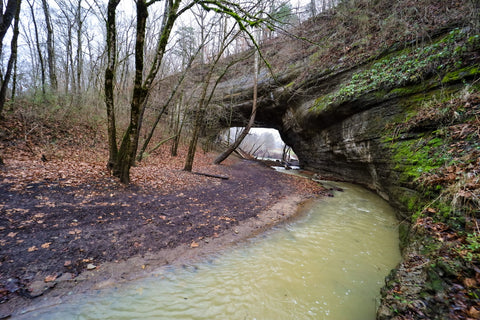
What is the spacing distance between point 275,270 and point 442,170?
440 cm

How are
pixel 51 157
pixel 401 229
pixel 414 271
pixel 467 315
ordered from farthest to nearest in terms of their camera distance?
pixel 51 157
pixel 401 229
pixel 414 271
pixel 467 315

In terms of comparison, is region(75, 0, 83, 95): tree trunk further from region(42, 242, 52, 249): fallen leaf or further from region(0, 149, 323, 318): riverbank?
region(42, 242, 52, 249): fallen leaf

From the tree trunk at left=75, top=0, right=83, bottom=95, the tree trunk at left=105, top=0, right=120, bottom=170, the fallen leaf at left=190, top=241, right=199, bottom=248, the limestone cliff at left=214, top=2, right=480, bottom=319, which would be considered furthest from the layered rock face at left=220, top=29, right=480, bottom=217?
the tree trunk at left=75, top=0, right=83, bottom=95

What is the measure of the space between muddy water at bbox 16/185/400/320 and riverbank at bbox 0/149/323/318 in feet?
1.13

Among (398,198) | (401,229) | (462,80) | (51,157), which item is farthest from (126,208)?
(462,80)

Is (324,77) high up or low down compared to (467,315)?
up

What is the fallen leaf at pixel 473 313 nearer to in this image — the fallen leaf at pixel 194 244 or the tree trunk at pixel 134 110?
the fallen leaf at pixel 194 244

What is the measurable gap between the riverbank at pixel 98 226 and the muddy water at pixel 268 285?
0.34 meters

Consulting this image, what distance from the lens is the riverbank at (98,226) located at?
268cm

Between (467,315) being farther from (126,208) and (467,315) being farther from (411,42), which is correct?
(411,42)

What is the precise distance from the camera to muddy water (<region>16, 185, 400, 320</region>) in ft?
8.11

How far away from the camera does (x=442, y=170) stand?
4.21 metres

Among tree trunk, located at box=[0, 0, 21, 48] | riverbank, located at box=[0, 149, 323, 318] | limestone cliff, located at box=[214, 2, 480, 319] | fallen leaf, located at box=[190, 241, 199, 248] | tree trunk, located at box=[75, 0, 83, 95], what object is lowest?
fallen leaf, located at box=[190, 241, 199, 248]

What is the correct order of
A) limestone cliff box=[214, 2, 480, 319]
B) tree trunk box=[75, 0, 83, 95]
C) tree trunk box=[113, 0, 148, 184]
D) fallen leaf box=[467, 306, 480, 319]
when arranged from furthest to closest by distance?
tree trunk box=[75, 0, 83, 95] → tree trunk box=[113, 0, 148, 184] → limestone cliff box=[214, 2, 480, 319] → fallen leaf box=[467, 306, 480, 319]
